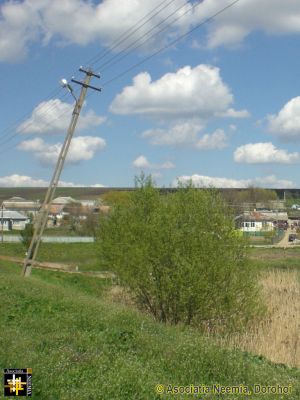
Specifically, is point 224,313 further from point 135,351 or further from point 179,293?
point 135,351

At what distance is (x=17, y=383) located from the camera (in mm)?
6176

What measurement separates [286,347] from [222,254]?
3.39 metres

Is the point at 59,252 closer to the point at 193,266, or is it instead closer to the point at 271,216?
the point at 193,266

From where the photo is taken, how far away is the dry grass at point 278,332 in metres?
10.8

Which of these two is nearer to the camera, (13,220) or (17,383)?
(17,383)

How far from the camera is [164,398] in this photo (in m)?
5.90

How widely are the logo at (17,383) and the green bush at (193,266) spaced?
756 centimetres

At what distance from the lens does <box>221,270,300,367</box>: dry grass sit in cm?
1084

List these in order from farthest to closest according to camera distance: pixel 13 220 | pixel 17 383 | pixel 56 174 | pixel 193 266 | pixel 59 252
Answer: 1. pixel 13 220
2. pixel 59 252
3. pixel 56 174
4. pixel 193 266
5. pixel 17 383

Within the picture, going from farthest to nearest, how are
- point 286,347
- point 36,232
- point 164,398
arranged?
1. point 36,232
2. point 286,347
3. point 164,398

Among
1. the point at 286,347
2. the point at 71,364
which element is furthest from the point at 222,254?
the point at 71,364

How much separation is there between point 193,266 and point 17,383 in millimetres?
7985

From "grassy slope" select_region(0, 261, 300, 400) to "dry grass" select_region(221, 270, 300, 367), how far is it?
202cm

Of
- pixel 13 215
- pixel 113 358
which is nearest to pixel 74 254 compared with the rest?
pixel 113 358
